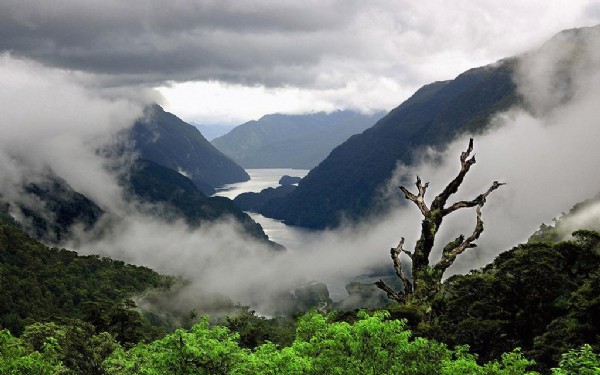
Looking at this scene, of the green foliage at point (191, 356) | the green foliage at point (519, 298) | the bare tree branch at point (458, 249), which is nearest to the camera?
the green foliage at point (191, 356)

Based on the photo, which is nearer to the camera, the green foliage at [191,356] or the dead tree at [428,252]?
the green foliage at [191,356]

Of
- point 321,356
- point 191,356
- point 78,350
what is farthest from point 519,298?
point 78,350

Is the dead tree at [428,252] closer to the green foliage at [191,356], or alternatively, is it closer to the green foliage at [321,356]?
the green foliage at [321,356]

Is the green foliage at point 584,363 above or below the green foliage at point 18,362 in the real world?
above

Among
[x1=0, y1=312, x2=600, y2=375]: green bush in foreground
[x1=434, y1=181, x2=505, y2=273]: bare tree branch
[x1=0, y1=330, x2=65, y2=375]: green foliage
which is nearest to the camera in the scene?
[x1=0, y1=312, x2=600, y2=375]: green bush in foreground

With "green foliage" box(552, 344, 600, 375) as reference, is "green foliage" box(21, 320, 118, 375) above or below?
below

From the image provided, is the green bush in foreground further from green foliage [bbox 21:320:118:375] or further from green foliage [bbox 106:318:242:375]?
green foliage [bbox 21:320:118:375]

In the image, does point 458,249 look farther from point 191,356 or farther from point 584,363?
point 191,356

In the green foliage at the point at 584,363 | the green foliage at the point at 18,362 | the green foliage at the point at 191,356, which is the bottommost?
the green foliage at the point at 18,362

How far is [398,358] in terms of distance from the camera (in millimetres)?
22781

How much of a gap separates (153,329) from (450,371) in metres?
159

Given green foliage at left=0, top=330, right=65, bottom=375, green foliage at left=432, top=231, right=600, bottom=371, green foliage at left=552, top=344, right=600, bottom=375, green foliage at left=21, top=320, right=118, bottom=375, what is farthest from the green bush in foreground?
green foliage at left=21, top=320, right=118, bottom=375

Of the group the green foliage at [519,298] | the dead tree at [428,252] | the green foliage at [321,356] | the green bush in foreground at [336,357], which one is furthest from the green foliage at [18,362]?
the green foliage at [519,298]

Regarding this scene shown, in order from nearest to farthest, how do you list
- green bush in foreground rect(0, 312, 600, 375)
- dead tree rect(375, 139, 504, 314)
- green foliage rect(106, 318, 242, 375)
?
green bush in foreground rect(0, 312, 600, 375)
green foliage rect(106, 318, 242, 375)
dead tree rect(375, 139, 504, 314)
